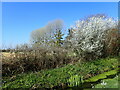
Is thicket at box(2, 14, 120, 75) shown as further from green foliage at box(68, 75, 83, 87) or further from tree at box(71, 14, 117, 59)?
green foliage at box(68, 75, 83, 87)

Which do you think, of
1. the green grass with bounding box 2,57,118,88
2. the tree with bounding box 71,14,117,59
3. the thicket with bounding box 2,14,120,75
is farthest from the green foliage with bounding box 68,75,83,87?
the tree with bounding box 71,14,117,59

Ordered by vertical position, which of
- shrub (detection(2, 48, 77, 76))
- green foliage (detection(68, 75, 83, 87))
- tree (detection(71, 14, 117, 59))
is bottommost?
A: green foliage (detection(68, 75, 83, 87))

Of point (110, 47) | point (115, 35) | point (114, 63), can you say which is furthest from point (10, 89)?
point (115, 35)

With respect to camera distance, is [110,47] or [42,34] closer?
[110,47]

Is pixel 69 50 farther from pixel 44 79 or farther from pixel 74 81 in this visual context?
pixel 44 79

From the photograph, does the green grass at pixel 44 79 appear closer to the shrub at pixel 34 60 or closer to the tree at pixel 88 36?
the shrub at pixel 34 60

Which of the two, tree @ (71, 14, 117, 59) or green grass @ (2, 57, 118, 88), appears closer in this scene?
green grass @ (2, 57, 118, 88)

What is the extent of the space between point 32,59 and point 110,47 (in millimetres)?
6473

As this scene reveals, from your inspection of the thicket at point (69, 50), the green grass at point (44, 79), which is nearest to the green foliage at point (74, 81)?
the green grass at point (44, 79)

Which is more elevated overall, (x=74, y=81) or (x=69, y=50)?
(x=69, y=50)

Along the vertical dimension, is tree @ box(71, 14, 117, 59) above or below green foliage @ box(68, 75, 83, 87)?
above

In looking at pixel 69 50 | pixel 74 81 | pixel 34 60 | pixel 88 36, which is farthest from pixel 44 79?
pixel 88 36

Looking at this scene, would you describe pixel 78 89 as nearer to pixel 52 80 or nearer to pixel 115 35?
pixel 52 80

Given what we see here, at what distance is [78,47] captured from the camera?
7.89 metres
